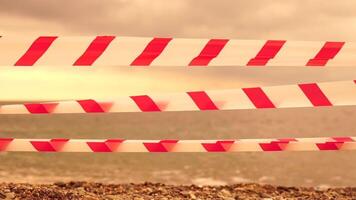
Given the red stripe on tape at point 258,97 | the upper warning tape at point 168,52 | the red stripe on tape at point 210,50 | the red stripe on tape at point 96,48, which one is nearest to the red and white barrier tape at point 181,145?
the red stripe on tape at point 258,97

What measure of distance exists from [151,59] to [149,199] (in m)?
1.59

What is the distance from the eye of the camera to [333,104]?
6000mm

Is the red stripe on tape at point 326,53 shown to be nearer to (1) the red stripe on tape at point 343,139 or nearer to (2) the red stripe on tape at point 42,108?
(1) the red stripe on tape at point 343,139

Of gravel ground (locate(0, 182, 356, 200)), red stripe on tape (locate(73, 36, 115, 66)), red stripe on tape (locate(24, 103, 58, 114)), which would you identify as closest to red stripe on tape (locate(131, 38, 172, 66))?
red stripe on tape (locate(73, 36, 115, 66))

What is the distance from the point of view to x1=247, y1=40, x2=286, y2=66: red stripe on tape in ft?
17.9

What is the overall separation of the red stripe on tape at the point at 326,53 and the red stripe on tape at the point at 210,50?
2.56 feet

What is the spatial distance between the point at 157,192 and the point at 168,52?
187 cm

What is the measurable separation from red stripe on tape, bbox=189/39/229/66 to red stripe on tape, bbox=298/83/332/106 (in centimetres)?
99

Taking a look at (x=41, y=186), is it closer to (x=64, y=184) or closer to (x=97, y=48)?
(x=64, y=184)

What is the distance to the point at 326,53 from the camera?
553 centimetres

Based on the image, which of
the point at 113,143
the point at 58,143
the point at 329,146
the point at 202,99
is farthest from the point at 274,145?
the point at 58,143

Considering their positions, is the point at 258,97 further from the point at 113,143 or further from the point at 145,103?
the point at 113,143

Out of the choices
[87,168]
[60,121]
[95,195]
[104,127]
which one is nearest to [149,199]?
[95,195]

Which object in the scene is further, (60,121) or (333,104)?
(60,121)
